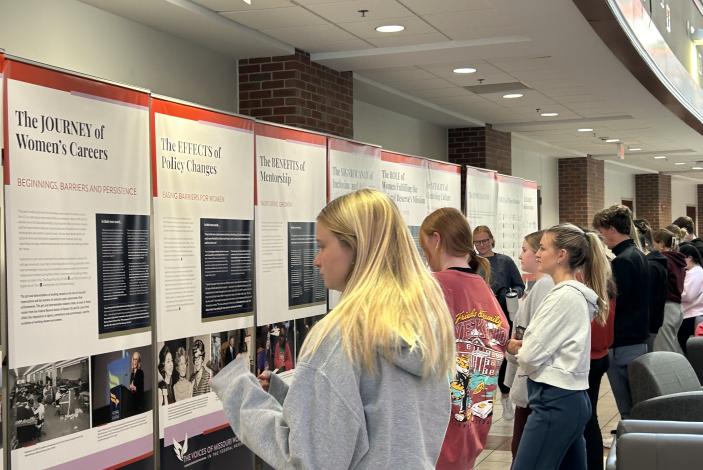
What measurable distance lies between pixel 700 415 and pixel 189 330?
2.59m

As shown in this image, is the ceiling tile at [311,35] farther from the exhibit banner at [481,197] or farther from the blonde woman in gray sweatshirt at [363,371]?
the blonde woman in gray sweatshirt at [363,371]

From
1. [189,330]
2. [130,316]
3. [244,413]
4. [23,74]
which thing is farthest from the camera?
[189,330]

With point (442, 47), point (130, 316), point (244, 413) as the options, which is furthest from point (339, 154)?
point (244, 413)

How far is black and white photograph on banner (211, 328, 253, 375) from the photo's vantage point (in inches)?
184

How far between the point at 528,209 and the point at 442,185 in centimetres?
311

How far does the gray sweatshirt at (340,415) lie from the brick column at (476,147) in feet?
30.6

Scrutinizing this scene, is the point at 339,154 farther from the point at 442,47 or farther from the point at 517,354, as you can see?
the point at 517,354

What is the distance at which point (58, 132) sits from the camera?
11.6 feet

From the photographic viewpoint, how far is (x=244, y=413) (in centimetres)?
174

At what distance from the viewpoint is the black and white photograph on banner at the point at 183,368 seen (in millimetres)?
4243

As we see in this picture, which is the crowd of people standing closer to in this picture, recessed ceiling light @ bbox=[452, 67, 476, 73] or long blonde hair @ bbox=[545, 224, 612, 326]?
long blonde hair @ bbox=[545, 224, 612, 326]

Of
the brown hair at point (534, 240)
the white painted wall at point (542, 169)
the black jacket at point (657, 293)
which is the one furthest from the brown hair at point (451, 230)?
the white painted wall at point (542, 169)

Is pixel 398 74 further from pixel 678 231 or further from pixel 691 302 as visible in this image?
pixel 678 231

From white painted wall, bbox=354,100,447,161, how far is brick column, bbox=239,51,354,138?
1.97m
